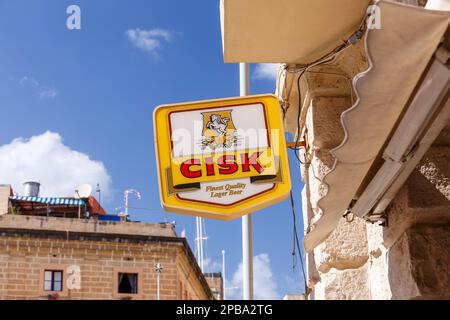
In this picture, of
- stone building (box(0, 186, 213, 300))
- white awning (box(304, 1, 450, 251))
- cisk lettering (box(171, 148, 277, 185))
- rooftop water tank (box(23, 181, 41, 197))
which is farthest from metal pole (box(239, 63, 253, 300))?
rooftop water tank (box(23, 181, 41, 197))

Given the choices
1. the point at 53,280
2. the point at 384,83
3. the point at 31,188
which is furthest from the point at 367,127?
the point at 31,188

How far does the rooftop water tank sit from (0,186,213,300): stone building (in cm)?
981

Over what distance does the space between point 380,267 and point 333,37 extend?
5.17 feet

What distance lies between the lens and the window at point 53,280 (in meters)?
34.6

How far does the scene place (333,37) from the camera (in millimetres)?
5023

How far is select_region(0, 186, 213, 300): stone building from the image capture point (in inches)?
1356

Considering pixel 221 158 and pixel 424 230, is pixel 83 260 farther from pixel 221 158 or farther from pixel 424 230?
pixel 424 230

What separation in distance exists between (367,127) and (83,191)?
1553 inches

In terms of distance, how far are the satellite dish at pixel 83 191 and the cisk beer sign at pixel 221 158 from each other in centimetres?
3752

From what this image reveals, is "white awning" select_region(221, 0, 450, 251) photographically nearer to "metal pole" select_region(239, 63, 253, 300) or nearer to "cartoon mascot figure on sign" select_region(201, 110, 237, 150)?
"cartoon mascot figure on sign" select_region(201, 110, 237, 150)

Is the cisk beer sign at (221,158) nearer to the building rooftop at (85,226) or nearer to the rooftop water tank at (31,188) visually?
the building rooftop at (85,226)

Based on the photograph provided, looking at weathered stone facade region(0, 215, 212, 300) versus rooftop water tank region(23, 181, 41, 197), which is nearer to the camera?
weathered stone facade region(0, 215, 212, 300)

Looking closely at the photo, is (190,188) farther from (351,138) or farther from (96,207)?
(96,207)

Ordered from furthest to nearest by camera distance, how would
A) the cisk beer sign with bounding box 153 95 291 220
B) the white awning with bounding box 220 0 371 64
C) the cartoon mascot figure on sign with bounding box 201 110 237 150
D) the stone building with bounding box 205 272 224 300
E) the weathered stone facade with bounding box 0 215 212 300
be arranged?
the stone building with bounding box 205 272 224 300 → the weathered stone facade with bounding box 0 215 212 300 → the cartoon mascot figure on sign with bounding box 201 110 237 150 → the cisk beer sign with bounding box 153 95 291 220 → the white awning with bounding box 220 0 371 64
